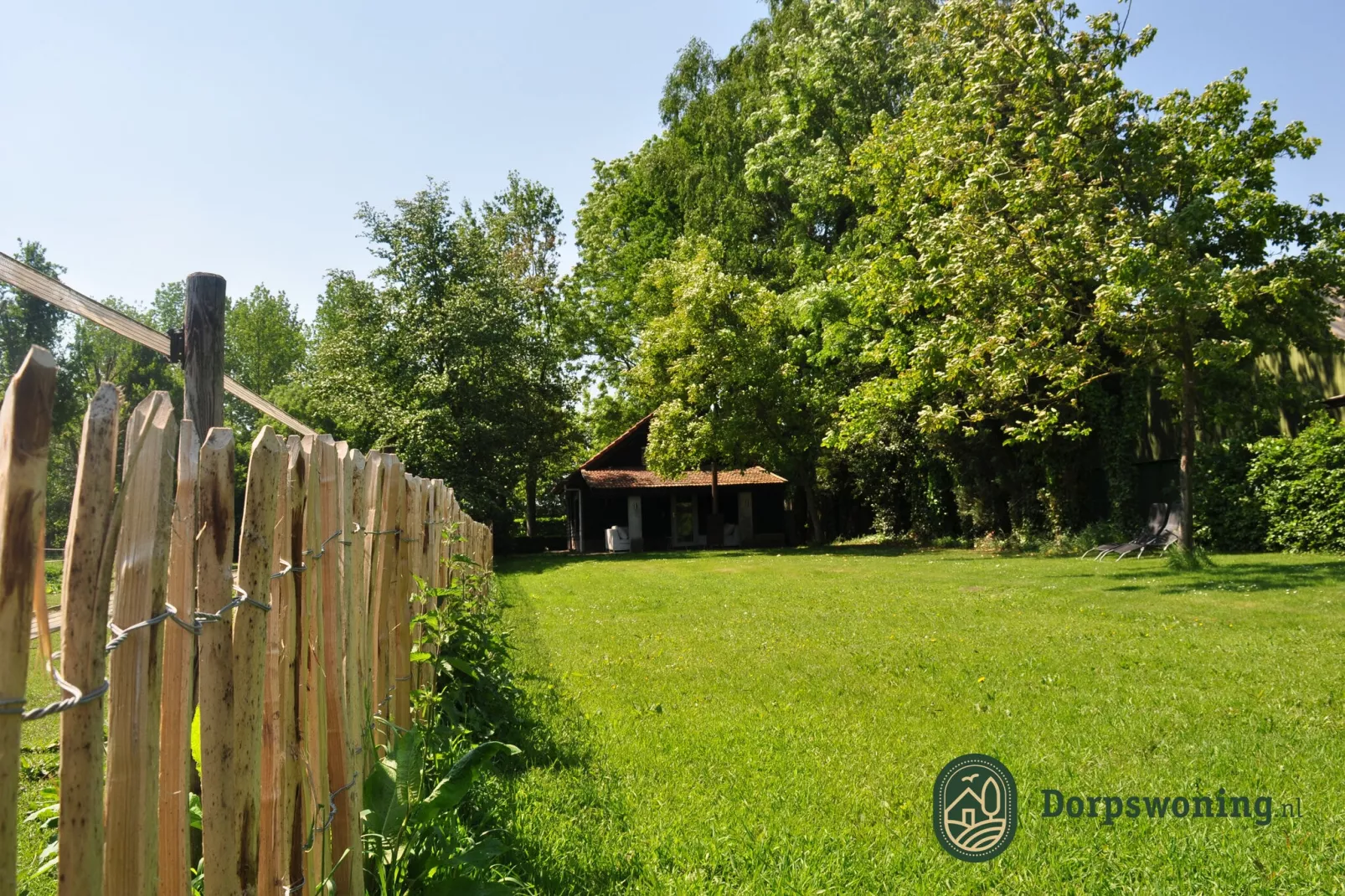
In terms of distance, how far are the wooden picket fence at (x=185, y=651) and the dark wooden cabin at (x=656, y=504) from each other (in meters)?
34.0

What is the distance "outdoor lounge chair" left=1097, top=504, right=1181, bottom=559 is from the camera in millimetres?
18500

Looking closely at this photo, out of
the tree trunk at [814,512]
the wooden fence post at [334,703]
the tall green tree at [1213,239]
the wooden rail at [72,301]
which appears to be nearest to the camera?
the wooden fence post at [334,703]

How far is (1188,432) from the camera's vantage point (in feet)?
52.1

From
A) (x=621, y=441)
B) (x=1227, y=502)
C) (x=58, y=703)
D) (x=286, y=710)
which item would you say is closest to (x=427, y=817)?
(x=286, y=710)

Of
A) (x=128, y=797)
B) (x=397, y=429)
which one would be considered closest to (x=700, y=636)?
(x=128, y=797)

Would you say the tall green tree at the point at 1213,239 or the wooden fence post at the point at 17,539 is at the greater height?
the tall green tree at the point at 1213,239

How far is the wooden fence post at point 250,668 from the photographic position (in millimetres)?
2100

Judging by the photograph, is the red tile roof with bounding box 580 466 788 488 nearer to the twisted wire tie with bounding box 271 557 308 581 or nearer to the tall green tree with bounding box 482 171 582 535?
the tall green tree with bounding box 482 171 582 535

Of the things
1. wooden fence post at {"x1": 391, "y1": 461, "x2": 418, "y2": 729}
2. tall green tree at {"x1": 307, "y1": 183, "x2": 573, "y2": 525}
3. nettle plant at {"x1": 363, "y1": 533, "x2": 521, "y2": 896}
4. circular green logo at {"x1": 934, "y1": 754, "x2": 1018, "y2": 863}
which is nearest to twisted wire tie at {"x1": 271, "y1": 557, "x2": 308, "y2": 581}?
nettle plant at {"x1": 363, "y1": 533, "x2": 521, "y2": 896}

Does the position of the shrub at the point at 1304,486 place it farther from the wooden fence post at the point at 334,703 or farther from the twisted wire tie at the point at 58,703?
the twisted wire tie at the point at 58,703

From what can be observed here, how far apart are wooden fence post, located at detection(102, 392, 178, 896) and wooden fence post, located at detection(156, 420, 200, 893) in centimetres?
15

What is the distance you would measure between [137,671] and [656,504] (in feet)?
125

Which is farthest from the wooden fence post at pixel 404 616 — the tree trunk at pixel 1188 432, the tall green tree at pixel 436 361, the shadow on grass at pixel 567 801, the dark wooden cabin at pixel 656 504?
the dark wooden cabin at pixel 656 504

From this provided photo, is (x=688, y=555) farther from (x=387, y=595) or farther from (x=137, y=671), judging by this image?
(x=137, y=671)
